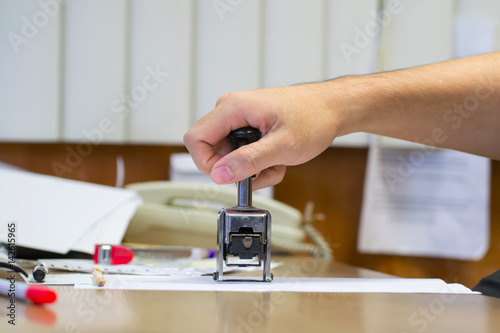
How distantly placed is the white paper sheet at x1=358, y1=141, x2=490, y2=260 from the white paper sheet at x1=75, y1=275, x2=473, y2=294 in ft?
2.48

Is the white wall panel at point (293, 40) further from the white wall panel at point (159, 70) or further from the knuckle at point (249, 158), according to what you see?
the knuckle at point (249, 158)

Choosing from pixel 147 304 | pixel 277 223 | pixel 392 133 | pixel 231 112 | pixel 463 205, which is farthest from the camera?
pixel 463 205

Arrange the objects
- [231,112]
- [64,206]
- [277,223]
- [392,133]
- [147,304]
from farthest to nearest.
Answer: [277,223]
[64,206]
[392,133]
[231,112]
[147,304]

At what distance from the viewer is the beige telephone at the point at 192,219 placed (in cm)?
112

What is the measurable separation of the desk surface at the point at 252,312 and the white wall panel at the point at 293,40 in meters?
0.93

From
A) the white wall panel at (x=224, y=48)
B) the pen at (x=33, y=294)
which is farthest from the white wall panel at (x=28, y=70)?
the pen at (x=33, y=294)

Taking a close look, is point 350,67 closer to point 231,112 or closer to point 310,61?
point 310,61

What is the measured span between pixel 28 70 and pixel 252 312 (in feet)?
3.69

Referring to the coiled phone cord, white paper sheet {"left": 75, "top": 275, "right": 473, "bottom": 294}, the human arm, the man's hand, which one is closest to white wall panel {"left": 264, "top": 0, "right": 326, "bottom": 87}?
the coiled phone cord

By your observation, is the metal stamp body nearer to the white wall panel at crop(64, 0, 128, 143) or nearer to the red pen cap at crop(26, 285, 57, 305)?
the red pen cap at crop(26, 285, 57, 305)

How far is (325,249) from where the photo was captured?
1.27 metres

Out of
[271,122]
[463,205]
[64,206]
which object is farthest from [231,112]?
[463,205]

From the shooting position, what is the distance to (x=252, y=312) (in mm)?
435

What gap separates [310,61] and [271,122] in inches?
32.3
